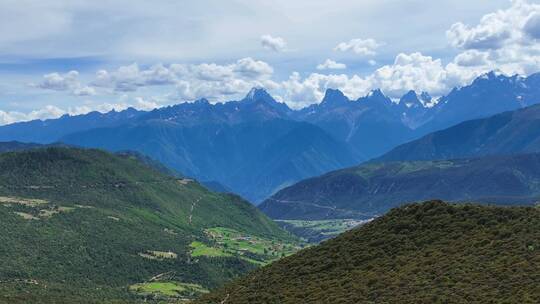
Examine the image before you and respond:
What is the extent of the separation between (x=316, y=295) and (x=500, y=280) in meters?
29.0

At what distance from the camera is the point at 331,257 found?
114312mm

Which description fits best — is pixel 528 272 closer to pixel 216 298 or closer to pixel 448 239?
pixel 448 239

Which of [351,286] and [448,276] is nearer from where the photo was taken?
[448,276]

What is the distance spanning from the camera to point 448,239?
100875 mm

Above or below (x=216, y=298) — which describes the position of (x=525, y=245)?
above

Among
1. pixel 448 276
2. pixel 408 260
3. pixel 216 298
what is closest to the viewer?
pixel 448 276

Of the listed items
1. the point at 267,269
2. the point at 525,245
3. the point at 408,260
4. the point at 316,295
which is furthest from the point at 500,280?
the point at 267,269

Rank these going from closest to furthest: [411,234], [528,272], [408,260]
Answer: [528,272]
[408,260]
[411,234]

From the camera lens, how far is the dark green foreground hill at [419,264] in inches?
3142

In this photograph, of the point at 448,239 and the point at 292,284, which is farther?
the point at 292,284

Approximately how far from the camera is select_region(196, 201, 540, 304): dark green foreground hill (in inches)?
3142

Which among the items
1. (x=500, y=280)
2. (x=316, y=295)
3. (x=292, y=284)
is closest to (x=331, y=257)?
(x=292, y=284)

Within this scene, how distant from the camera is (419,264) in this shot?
9456cm

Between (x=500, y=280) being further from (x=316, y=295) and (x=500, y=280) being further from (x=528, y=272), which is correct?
(x=316, y=295)
